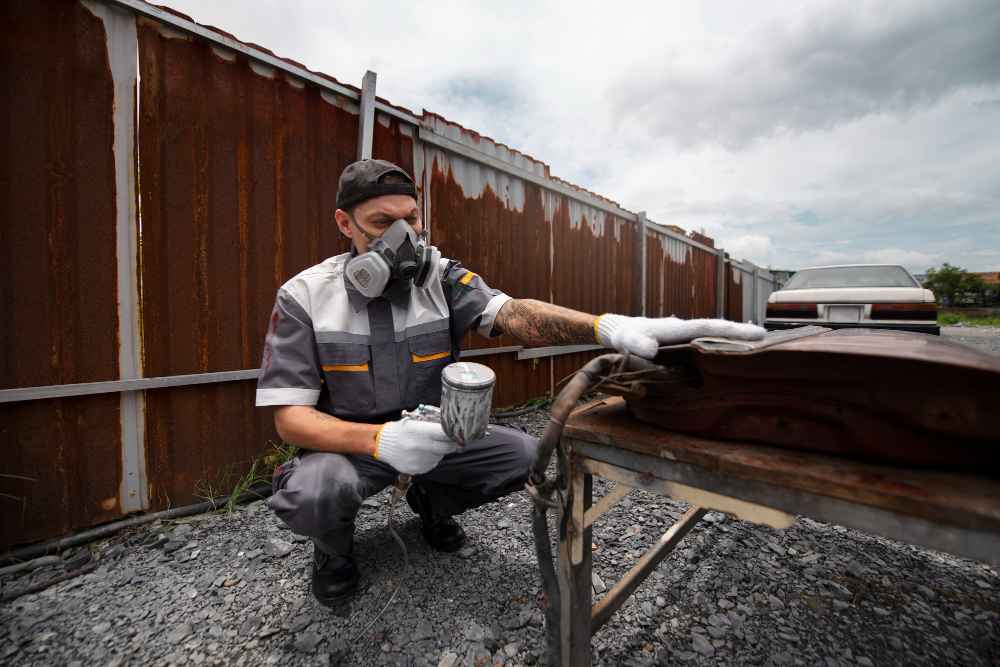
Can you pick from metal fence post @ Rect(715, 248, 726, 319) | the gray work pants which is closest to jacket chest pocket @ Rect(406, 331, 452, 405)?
the gray work pants

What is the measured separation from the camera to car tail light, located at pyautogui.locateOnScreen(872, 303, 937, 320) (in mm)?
4626

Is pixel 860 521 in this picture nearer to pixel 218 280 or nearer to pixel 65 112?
pixel 218 280

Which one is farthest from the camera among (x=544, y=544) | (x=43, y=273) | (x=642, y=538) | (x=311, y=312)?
(x=642, y=538)

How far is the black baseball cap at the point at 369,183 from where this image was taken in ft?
5.75

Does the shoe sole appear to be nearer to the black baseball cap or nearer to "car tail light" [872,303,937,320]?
the black baseball cap

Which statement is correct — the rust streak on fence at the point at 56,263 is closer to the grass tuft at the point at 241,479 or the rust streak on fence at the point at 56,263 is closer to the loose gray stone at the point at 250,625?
the grass tuft at the point at 241,479

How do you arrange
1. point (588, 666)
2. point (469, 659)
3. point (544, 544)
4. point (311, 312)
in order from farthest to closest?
point (311, 312) < point (469, 659) < point (588, 666) < point (544, 544)

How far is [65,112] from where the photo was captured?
1.88 meters

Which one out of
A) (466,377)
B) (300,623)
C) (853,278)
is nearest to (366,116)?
(466,377)

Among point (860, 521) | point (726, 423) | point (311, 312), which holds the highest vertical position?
point (311, 312)

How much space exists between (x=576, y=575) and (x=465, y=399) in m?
0.54

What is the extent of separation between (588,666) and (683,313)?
7.01 metres

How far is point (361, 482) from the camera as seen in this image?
62.1 inches

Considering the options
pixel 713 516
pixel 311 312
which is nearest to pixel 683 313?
pixel 713 516
